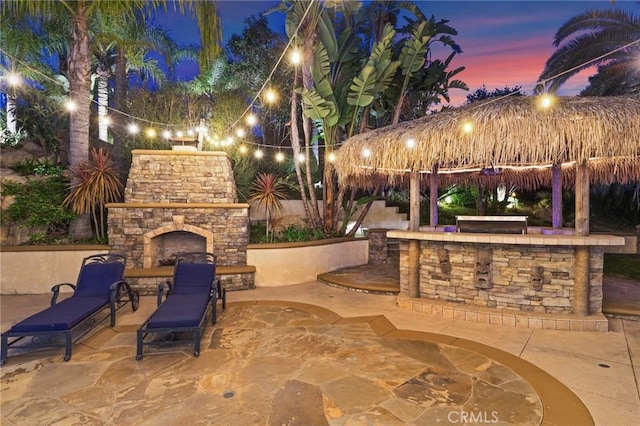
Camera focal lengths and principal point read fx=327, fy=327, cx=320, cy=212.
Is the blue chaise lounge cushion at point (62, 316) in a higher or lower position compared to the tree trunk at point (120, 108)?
lower

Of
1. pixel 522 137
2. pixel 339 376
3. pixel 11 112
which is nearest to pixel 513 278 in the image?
pixel 522 137

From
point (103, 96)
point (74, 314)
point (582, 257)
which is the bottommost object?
point (74, 314)

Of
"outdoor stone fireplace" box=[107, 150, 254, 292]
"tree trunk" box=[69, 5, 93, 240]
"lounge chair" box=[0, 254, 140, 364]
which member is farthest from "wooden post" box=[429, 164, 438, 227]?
"tree trunk" box=[69, 5, 93, 240]

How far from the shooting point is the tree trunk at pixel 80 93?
8312 millimetres

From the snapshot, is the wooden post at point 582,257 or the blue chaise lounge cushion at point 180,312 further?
the wooden post at point 582,257

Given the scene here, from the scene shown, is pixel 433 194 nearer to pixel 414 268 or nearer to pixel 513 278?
pixel 414 268

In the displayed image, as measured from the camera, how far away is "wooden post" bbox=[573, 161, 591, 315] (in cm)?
536

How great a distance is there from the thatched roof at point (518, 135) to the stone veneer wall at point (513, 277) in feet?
5.27

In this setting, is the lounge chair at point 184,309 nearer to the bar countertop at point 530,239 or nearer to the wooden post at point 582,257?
the bar countertop at point 530,239

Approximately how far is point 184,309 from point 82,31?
7.92 meters

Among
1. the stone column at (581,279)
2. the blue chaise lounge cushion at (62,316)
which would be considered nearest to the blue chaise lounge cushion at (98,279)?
the blue chaise lounge cushion at (62,316)

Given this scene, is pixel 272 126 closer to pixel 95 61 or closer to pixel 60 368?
pixel 95 61

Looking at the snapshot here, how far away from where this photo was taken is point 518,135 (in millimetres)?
5414

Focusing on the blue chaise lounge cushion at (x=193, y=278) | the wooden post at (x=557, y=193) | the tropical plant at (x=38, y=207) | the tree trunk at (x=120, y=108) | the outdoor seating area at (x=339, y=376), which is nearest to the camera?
the outdoor seating area at (x=339, y=376)
